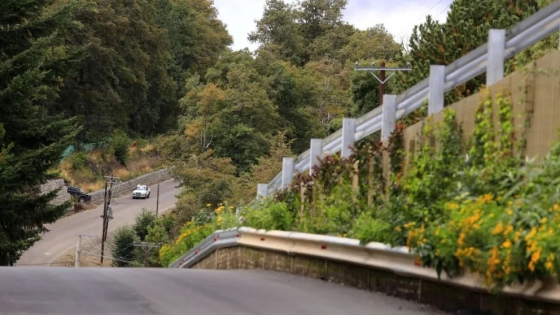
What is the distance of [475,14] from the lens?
1235 inches

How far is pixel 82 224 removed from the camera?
2963 inches

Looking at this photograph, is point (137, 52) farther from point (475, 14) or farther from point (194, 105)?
point (475, 14)

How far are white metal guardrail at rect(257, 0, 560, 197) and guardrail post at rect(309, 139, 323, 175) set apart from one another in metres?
0.90

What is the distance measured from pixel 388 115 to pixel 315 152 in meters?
3.25

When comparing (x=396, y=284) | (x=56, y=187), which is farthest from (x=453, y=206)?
(x=56, y=187)

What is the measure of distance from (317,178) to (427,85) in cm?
381

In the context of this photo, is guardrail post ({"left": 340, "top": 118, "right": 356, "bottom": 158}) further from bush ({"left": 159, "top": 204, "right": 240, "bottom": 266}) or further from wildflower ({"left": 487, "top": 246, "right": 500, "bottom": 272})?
wildflower ({"left": 487, "top": 246, "right": 500, "bottom": 272})

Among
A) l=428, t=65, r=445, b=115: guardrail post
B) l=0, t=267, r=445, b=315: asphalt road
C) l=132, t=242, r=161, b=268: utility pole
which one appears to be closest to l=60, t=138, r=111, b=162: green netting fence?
l=132, t=242, r=161, b=268: utility pole

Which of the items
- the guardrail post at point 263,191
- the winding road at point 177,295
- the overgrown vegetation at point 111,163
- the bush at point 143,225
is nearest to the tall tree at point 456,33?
the guardrail post at point 263,191

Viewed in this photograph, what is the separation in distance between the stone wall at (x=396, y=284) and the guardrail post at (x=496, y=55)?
264cm

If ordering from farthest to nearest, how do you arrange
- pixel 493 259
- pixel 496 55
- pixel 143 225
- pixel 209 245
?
pixel 143 225
pixel 209 245
pixel 496 55
pixel 493 259

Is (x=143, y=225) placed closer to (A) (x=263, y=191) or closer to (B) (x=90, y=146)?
(B) (x=90, y=146)

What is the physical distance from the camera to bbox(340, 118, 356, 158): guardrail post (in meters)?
16.0

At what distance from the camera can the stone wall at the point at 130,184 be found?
8581 centimetres
